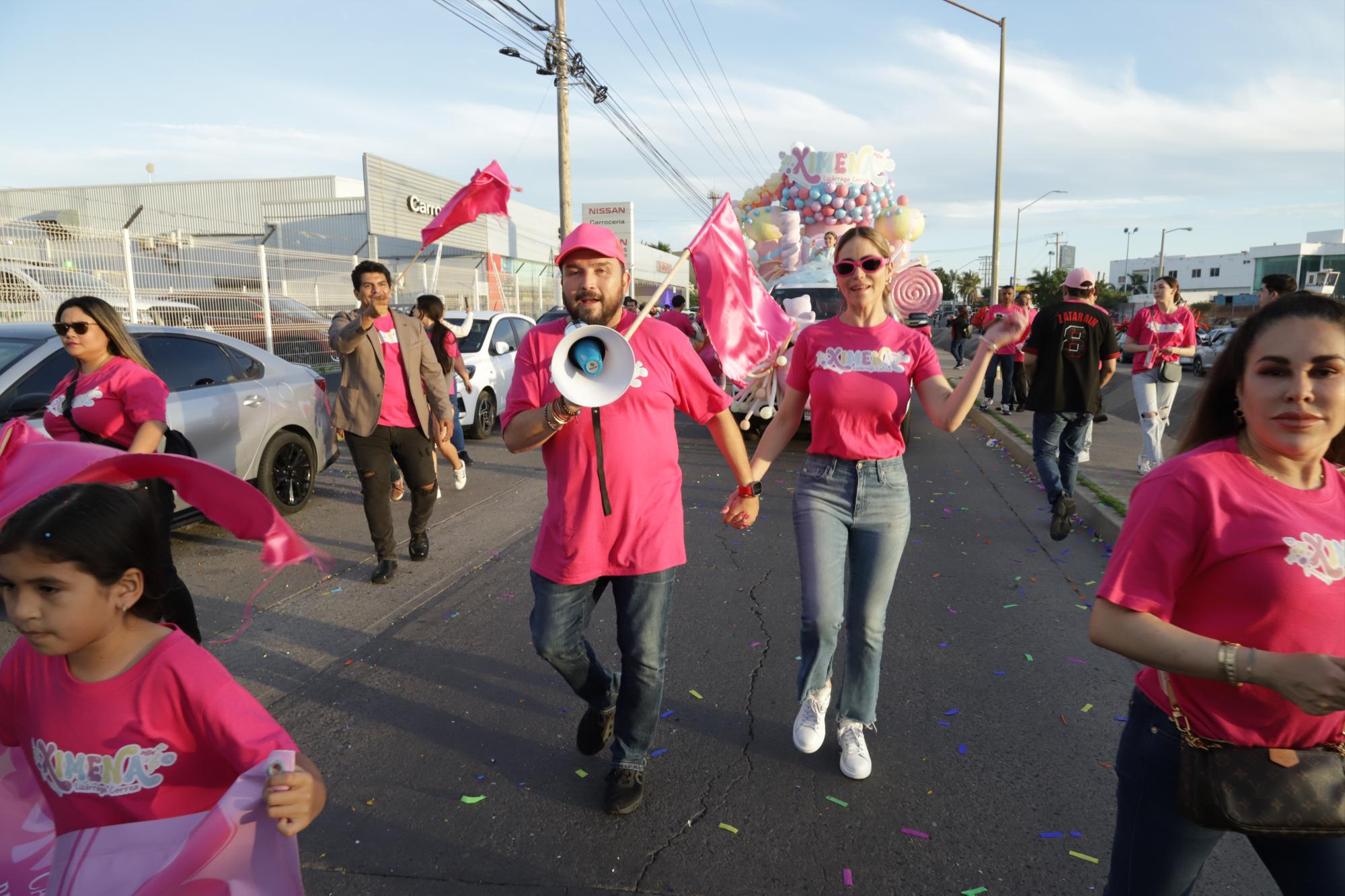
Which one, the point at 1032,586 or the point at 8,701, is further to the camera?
the point at 1032,586

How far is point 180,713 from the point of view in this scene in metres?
1.66

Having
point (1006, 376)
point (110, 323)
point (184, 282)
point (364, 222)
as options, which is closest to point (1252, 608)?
point (110, 323)

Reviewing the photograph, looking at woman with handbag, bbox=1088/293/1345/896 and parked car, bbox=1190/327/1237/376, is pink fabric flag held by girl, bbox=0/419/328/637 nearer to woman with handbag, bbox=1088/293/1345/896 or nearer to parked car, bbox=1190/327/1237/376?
woman with handbag, bbox=1088/293/1345/896

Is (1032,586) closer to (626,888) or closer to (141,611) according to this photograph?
(626,888)

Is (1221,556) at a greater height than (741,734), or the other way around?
(1221,556)

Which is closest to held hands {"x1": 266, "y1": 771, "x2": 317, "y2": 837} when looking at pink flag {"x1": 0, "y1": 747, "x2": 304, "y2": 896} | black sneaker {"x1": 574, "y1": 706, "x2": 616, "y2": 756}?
pink flag {"x1": 0, "y1": 747, "x2": 304, "y2": 896}

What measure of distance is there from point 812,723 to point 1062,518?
4.06 m

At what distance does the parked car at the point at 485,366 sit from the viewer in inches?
426

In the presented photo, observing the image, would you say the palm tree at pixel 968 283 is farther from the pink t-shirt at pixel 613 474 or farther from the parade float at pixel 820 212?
the pink t-shirt at pixel 613 474

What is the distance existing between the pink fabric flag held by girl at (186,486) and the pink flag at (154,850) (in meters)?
0.10

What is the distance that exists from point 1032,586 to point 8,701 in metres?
5.27

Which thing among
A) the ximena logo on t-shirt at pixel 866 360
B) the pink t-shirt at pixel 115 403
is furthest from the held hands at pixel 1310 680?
the pink t-shirt at pixel 115 403

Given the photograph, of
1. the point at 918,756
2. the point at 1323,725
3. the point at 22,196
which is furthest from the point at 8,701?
the point at 22,196

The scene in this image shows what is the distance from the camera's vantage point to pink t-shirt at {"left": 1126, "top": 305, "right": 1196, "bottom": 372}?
801 cm
